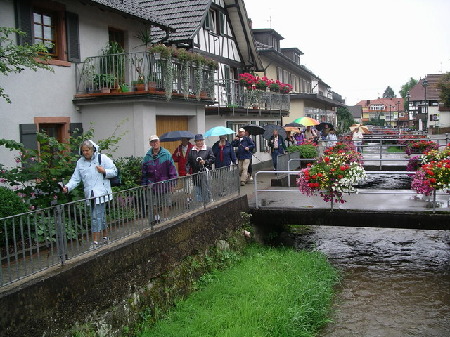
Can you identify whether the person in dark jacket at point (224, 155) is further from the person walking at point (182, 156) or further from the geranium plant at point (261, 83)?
the geranium plant at point (261, 83)

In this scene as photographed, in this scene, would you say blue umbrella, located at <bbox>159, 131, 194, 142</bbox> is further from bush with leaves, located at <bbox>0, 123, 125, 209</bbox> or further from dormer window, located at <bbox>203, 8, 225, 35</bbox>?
dormer window, located at <bbox>203, 8, 225, 35</bbox>

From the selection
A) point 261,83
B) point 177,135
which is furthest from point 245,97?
point 177,135

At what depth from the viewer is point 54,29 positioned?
13.0 meters

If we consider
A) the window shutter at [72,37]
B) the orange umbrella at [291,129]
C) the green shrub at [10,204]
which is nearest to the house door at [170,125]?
the window shutter at [72,37]

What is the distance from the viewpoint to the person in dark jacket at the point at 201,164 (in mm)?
10859

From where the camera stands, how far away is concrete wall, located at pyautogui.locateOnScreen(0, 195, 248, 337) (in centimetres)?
566

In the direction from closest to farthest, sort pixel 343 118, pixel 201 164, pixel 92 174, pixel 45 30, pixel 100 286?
1. pixel 100 286
2. pixel 92 174
3. pixel 201 164
4. pixel 45 30
5. pixel 343 118

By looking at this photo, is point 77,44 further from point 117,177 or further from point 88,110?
point 117,177

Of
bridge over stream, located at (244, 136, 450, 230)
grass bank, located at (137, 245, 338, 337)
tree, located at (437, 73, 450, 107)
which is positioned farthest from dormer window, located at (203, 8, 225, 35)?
tree, located at (437, 73, 450, 107)

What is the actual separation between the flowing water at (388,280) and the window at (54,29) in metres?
8.26

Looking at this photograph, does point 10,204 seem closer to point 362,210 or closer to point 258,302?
point 258,302

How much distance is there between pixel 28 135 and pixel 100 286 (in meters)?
6.18

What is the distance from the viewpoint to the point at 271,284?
10.0 meters

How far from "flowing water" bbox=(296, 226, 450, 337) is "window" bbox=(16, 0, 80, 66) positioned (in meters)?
8.26
